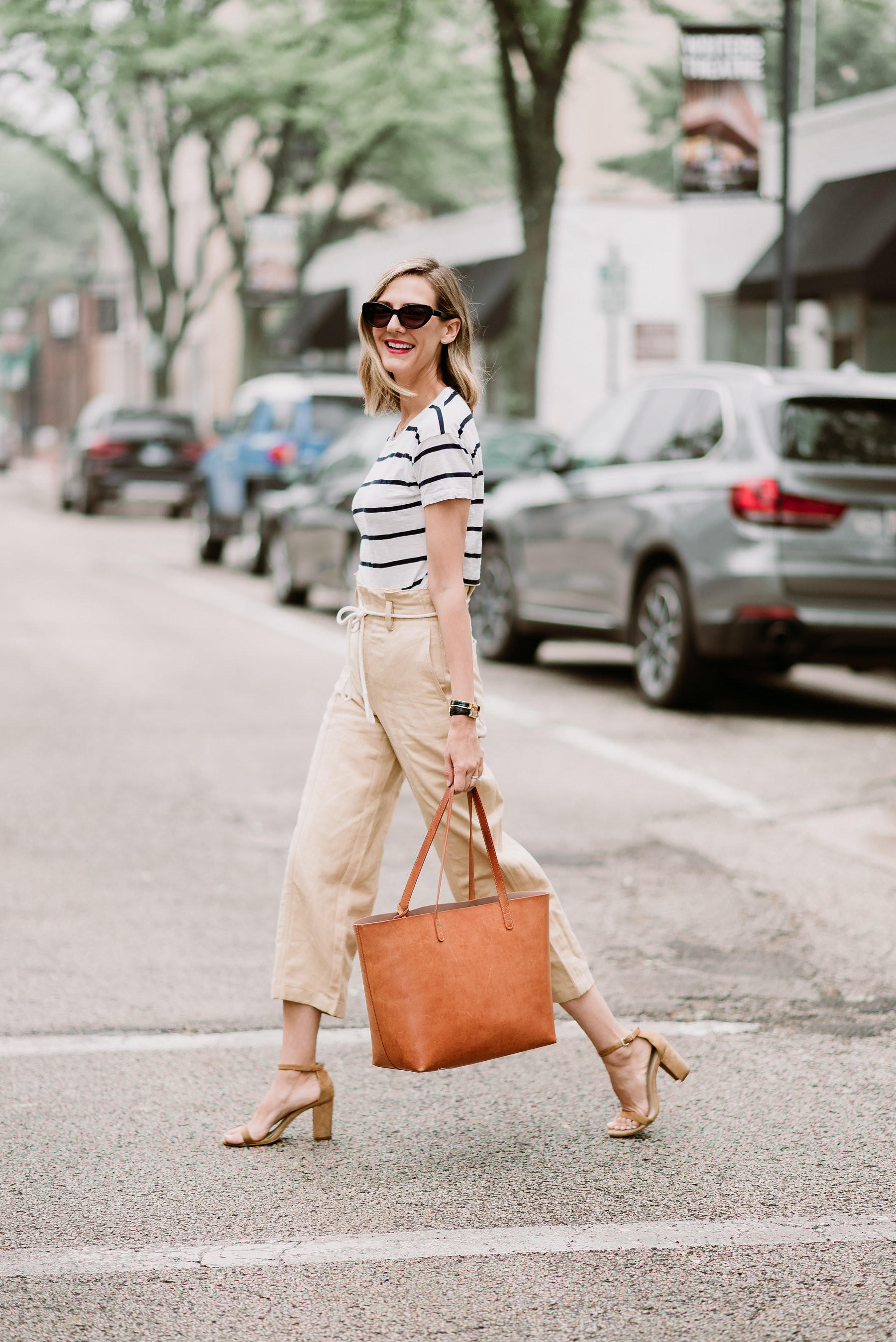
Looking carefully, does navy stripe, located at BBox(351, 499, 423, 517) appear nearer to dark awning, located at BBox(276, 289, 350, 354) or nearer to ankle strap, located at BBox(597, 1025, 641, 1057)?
ankle strap, located at BBox(597, 1025, 641, 1057)

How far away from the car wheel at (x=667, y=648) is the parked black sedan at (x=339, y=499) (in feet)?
11.8

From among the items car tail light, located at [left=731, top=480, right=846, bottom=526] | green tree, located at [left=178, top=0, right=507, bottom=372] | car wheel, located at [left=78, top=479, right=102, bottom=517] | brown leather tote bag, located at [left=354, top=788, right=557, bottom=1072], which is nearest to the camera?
brown leather tote bag, located at [left=354, top=788, right=557, bottom=1072]

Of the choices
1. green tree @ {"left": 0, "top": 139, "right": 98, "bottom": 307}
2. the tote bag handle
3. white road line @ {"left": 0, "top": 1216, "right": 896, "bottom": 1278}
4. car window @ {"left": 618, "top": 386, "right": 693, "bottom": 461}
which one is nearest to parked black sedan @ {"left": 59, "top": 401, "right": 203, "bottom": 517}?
car window @ {"left": 618, "top": 386, "right": 693, "bottom": 461}

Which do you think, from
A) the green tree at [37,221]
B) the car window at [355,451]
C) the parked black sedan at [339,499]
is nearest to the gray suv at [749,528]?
the parked black sedan at [339,499]

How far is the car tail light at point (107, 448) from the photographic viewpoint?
31250mm

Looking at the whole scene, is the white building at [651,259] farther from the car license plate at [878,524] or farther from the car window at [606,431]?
the car license plate at [878,524]

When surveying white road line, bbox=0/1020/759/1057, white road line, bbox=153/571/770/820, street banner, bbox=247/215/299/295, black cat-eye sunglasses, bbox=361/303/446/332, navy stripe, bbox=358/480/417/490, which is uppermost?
street banner, bbox=247/215/299/295

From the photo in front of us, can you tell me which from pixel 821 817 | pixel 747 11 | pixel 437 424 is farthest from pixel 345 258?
pixel 437 424

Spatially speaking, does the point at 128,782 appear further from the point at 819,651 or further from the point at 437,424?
the point at 437,424

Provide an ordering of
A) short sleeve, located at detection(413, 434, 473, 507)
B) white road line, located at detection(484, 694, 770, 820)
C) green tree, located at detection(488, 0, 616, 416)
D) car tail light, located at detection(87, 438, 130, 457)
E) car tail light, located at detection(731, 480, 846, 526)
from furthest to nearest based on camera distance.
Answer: car tail light, located at detection(87, 438, 130, 457) < green tree, located at detection(488, 0, 616, 416) < car tail light, located at detection(731, 480, 846, 526) < white road line, located at detection(484, 694, 770, 820) < short sleeve, located at detection(413, 434, 473, 507)

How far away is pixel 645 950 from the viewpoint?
5941mm

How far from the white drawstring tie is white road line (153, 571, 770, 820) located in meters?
4.00

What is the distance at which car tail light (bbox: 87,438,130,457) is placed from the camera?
31.2m

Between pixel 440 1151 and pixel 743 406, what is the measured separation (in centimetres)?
702
